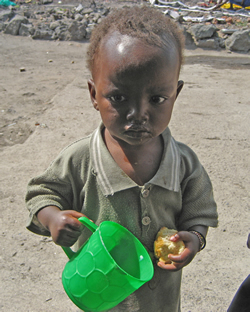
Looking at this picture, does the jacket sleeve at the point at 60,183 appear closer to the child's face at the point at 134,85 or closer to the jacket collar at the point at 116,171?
the jacket collar at the point at 116,171

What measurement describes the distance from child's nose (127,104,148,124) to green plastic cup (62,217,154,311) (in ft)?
1.23

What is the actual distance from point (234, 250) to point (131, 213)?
52.4 inches

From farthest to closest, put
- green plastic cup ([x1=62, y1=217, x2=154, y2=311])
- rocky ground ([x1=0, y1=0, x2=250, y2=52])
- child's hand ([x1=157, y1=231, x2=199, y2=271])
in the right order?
rocky ground ([x1=0, y1=0, x2=250, y2=52])
child's hand ([x1=157, y1=231, x2=199, y2=271])
green plastic cup ([x1=62, y1=217, x2=154, y2=311])

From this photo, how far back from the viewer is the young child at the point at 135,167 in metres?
1.24

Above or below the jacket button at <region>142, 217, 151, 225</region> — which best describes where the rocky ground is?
A: below

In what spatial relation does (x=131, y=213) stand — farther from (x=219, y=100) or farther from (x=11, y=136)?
(x=219, y=100)

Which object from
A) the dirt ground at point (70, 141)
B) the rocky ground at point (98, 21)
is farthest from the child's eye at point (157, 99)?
the rocky ground at point (98, 21)

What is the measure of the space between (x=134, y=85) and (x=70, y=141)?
2.47 meters

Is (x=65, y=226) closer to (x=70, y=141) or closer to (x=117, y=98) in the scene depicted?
(x=117, y=98)

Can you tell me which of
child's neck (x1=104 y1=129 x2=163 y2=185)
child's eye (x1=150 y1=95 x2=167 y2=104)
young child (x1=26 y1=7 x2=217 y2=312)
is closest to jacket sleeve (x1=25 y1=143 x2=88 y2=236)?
young child (x1=26 y1=7 x2=217 y2=312)

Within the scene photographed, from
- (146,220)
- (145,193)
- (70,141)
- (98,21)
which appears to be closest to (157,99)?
(145,193)

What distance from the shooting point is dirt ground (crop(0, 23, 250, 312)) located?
2.16m

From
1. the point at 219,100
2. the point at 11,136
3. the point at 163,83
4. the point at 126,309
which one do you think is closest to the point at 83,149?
the point at 163,83

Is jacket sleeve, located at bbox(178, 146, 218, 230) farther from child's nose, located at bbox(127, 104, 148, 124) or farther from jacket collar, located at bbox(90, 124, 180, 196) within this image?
child's nose, located at bbox(127, 104, 148, 124)
